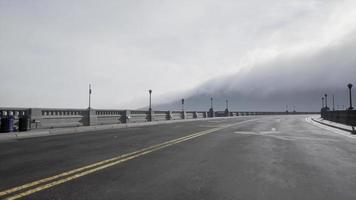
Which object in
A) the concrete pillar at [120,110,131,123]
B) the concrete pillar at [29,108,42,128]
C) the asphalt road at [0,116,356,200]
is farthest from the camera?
the concrete pillar at [120,110,131,123]

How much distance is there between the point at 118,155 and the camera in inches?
383

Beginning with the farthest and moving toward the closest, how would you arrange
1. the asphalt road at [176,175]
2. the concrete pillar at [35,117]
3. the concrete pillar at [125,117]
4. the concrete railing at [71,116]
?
the concrete pillar at [125,117] → the concrete pillar at [35,117] → the concrete railing at [71,116] → the asphalt road at [176,175]

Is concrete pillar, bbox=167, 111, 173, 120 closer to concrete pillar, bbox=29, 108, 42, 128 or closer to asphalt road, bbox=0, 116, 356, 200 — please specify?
concrete pillar, bbox=29, 108, 42, 128

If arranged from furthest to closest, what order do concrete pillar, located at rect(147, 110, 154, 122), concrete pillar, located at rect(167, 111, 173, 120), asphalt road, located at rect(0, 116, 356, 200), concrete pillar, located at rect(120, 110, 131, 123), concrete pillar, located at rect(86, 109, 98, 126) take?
concrete pillar, located at rect(167, 111, 173, 120) → concrete pillar, located at rect(147, 110, 154, 122) → concrete pillar, located at rect(120, 110, 131, 123) → concrete pillar, located at rect(86, 109, 98, 126) → asphalt road, located at rect(0, 116, 356, 200)

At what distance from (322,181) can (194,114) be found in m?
53.2

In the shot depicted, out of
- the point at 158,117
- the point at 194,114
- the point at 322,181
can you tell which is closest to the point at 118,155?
the point at 322,181

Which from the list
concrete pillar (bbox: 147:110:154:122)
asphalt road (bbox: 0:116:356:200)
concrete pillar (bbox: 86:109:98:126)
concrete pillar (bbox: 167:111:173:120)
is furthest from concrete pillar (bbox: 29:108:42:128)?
concrete pillar (bbox: 167:111:173:120)

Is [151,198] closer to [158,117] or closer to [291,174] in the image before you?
[291,174]

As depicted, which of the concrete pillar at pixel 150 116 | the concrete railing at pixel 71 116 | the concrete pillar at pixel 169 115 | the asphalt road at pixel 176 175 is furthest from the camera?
the concrete pillar at pixel 169 115

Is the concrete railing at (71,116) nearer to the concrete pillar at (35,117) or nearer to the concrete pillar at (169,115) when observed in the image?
the concrete pillar at (35,117)

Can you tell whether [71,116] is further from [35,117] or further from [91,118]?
[35,117]

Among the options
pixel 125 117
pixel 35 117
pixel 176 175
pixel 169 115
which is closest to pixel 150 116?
pixel 169 115

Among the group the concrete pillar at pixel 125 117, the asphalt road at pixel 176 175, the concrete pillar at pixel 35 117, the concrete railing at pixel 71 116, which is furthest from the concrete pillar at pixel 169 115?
the asphalt road at pixel 176 175

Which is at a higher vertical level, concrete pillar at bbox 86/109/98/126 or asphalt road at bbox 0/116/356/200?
concrete pillar at bbox 86/109/98/126
